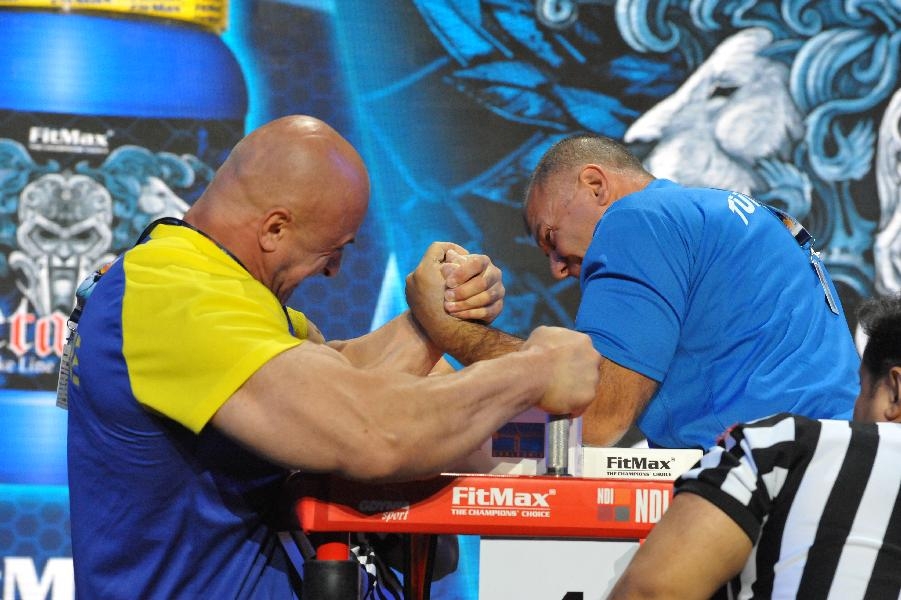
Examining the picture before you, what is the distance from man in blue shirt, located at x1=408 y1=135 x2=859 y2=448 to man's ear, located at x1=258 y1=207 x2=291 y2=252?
1.37 ft

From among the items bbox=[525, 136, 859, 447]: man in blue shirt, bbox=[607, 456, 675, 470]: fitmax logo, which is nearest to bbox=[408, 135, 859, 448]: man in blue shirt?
bbox=[525, 136, 859, 447]: man in blue shirt

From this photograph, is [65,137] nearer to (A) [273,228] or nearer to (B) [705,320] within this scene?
(A) [273,228]

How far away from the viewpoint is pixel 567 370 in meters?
1.67

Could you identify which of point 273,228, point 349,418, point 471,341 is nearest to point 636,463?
point 471,341

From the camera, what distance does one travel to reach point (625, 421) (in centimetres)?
205

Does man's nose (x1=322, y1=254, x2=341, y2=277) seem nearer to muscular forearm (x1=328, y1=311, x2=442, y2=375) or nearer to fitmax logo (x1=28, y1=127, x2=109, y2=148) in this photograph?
muscular forearm (x1=328, y1=311, x2=442, y2=375)

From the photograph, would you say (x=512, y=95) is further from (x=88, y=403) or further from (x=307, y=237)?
(x=88, y=403)

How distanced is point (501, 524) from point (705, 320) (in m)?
0.78

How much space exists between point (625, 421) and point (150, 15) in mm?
2334

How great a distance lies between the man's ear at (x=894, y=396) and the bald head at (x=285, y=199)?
87cm

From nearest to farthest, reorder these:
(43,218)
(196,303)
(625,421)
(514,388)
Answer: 1. (196,303)
2. (514,388)
3. (625,421)
4. (43,218)

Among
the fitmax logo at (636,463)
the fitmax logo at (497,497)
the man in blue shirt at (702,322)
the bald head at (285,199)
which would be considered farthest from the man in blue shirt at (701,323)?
the fitmax logo at (497,497)

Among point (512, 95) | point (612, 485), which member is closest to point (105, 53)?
point (512, 95)

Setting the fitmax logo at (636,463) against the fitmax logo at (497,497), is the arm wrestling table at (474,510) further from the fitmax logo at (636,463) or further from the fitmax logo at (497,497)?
the fitmax logo at (636,463)
